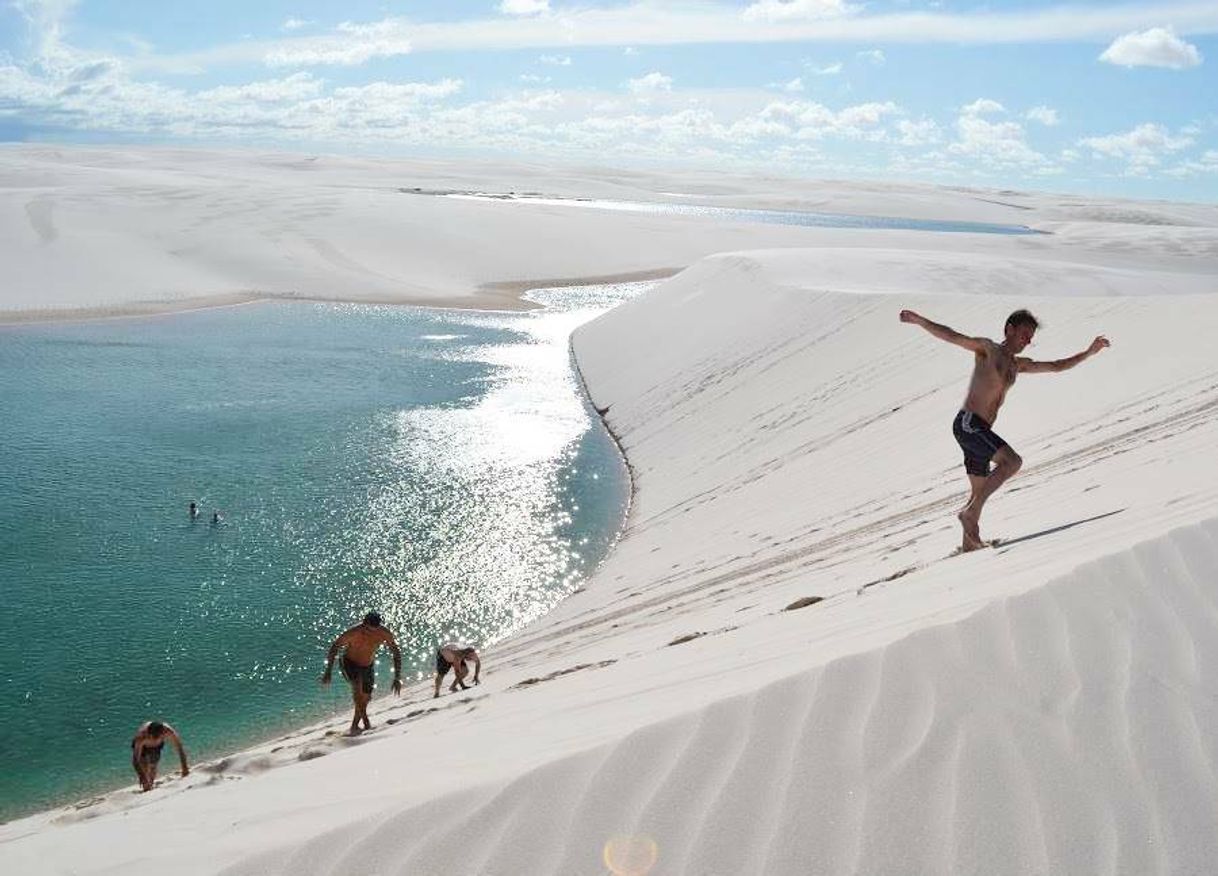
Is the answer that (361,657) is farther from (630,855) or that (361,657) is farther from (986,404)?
(630,855)

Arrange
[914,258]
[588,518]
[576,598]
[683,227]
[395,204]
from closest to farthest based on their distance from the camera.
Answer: [576,598] → [588,518] → [914,258] → [395,204] → [683,227]

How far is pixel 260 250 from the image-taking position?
135 feet

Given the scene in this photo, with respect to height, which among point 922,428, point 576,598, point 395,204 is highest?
point 395,204

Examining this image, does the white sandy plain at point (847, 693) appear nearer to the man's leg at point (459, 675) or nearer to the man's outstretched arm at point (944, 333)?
the man's leg at point (459, 675)

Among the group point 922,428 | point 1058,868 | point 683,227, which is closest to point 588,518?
point 922,428

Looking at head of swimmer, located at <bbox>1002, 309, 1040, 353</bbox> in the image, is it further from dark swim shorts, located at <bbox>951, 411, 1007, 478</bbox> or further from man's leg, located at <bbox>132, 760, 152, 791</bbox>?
man's leg, located at <bbox>132, 760, 152, 791</bbox>

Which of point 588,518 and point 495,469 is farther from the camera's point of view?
point 495,469

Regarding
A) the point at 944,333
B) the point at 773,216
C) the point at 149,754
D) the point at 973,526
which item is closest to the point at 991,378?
the point at 944,333

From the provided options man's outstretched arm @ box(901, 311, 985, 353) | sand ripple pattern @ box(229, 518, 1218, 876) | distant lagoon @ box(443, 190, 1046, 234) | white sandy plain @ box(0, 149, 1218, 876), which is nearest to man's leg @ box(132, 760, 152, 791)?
white sandy plain @ box(0, 149, 1218, 876)

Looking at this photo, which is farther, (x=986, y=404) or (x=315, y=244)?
(x=315, y=244)

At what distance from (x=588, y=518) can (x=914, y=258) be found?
1663 cm

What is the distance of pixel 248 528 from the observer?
1312 cm

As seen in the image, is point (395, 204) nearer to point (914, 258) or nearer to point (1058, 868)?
point (914, 258)

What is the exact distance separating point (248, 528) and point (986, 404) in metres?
10.5
